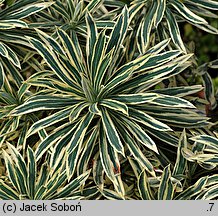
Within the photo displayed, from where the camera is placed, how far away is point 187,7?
87.5 inches

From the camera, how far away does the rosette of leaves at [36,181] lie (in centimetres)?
190

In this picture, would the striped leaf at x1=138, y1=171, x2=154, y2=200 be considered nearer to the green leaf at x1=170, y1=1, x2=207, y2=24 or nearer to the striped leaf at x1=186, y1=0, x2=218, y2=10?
the green leaf at x1=170, y1=1, x2=207, y2=24

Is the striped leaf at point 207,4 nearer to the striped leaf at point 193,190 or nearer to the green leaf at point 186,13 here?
the green leaf at point 186,13


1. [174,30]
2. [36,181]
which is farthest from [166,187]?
[174,30]

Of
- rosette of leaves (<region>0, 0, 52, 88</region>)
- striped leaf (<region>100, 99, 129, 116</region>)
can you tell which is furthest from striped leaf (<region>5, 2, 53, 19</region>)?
striped leaf (<region>100, 99, 129, 116</region>)

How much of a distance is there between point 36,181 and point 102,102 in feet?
1.28

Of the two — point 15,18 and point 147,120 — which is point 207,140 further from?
point 15,18

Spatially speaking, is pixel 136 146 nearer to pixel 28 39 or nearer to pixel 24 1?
pixel 28 39

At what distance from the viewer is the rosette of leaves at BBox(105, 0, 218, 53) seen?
2045 millimetres

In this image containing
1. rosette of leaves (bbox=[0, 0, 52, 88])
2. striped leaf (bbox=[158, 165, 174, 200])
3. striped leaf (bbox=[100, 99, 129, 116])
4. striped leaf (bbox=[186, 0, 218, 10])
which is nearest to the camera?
striped leaf (bbox=[100, 99, 129, 116])

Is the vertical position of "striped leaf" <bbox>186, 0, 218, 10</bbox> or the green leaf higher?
"striped leaf" <bbox>186, 0, 218, 10</bbox>

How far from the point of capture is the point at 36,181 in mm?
1969

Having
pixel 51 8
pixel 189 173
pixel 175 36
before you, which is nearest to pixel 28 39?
pixel 51 8

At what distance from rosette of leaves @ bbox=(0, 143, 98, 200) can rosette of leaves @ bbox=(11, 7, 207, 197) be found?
5 cm
